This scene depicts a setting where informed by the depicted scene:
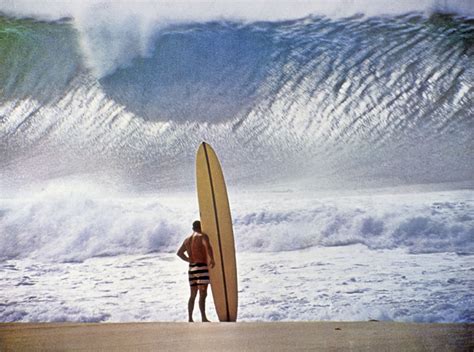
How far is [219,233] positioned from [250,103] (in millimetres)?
816

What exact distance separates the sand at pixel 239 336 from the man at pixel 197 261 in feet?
0.58

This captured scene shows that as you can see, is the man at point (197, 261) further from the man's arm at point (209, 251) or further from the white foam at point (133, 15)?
the white foam at point (133, 15)

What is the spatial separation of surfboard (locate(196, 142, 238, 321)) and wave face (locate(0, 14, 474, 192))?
0.80ft

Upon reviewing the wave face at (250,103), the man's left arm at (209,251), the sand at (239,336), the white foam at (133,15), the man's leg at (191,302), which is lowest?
the sand at (239,336)

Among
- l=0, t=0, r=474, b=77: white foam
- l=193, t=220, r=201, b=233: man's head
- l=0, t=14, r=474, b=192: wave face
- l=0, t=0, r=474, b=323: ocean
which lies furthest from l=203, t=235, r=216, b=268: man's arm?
l=0, t=0, r=474, b=77: white foam

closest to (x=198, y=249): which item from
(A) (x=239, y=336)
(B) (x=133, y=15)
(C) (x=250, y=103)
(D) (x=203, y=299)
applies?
(D) (x=203, y=299)

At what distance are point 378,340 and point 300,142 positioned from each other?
1284mm

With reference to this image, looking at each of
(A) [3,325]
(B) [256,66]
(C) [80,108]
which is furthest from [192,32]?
(A) [3,325]

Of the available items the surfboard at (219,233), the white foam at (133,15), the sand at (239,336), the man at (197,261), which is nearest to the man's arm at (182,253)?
the man at (197,261)

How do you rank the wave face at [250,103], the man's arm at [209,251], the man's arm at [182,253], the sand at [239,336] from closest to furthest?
the sand at [239,336] → the man's arm at [209,251] → the man's arm at [182,253] → the wave face at [250,103]

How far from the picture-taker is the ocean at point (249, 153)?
5.02 meters

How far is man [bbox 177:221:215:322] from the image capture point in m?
4.87

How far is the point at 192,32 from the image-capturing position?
5234 mm

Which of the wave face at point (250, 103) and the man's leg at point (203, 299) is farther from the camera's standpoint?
the wave face at point (250, 103)
